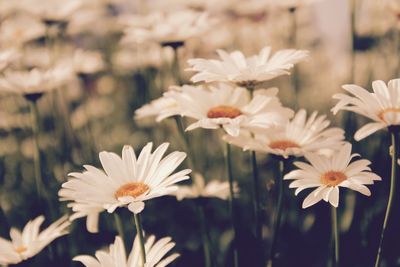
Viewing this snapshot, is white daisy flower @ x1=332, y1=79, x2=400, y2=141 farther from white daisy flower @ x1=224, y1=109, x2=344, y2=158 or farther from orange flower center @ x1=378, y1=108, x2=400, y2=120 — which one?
white daisy flower @ x1=224, y1=109, x2=344, y2=158

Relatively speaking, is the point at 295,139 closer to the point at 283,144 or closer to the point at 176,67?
the point at 283,144

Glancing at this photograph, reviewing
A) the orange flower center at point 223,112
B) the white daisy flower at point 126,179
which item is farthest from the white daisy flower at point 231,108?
the white daisy flower at point 126,179

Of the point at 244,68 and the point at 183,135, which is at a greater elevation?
A: the point at 244,68

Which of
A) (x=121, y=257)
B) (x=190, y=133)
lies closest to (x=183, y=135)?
(x=121, y=257)

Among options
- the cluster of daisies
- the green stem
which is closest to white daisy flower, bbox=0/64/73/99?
the green stem

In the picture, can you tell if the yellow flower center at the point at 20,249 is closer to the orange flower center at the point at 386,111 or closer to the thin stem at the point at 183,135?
the thin stem at the point at 183,135

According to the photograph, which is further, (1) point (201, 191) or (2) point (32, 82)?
(2) point (32, 82)

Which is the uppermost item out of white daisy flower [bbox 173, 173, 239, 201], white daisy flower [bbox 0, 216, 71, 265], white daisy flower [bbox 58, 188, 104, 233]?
white daisy flower [bbox 58, 188, 104, 233]
